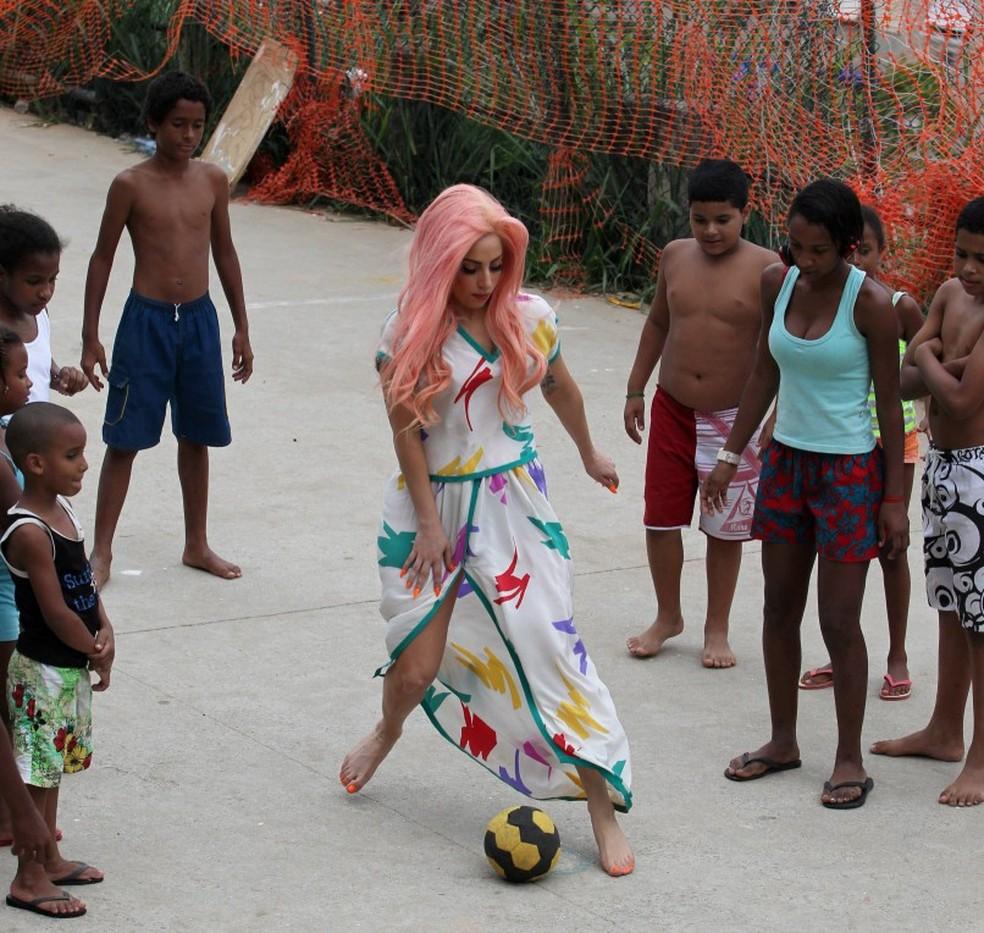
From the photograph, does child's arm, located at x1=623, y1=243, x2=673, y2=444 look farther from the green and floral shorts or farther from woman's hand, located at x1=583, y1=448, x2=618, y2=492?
the green and floral shorts

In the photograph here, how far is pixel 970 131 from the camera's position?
28.1ft

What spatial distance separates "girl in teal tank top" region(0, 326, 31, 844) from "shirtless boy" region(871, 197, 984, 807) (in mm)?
2281

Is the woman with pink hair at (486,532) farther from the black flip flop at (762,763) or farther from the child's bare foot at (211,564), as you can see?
the child's bare foot at (211,564)

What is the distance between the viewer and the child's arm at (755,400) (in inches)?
192

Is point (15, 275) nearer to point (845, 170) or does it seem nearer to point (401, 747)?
point (401, 747)

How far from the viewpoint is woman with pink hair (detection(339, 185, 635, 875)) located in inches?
166

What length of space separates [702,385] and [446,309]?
158cm

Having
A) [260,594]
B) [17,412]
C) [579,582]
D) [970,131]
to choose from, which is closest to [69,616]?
[17,412]

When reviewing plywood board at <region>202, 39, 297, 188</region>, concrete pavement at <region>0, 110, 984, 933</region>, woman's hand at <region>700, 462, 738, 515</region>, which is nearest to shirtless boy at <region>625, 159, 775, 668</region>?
concrete pavement at <region>0, 110, 984, 933</region>

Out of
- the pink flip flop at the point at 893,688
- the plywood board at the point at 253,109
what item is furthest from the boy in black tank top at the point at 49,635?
the plywood board at the point at 253,109

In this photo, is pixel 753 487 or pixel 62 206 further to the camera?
pixel 62 206

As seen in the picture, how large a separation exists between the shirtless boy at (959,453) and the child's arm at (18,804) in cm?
236

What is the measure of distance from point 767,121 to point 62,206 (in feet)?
16.5

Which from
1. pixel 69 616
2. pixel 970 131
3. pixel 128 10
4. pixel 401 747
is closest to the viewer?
pixel 69 616
